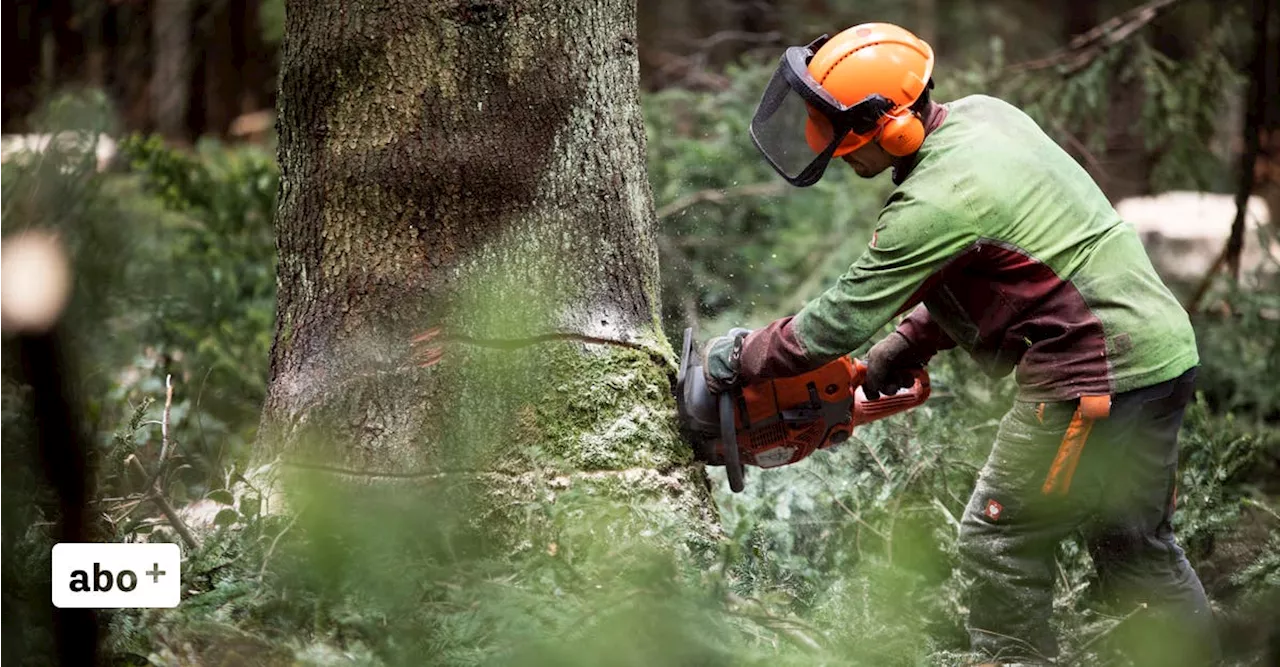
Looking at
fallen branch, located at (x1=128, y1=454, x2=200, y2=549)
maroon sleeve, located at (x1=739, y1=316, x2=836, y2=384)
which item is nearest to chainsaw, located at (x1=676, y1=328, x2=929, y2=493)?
maroon sleeve, located at (x1=739, y1=316, x2=836, y2=384)

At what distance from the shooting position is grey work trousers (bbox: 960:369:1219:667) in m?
3.09

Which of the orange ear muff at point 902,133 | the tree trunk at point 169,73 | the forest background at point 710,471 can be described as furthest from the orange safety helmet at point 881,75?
the tree trunk at point 169,73

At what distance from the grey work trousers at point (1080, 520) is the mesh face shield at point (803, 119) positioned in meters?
0.89

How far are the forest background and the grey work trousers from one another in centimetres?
15

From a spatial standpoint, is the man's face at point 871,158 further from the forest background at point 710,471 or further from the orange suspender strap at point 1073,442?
the forest background at point 710,471

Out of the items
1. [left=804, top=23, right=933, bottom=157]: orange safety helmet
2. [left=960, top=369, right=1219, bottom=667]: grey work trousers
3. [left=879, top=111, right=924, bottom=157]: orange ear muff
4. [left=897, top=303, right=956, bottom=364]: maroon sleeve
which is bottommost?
[left=960, top=369, right=1219, bottom=667]: grey work trousers

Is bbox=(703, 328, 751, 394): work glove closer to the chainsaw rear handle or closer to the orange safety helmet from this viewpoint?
the chainsaw rear handle

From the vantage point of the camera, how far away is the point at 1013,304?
121 inches

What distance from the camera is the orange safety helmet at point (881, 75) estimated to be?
3.00m

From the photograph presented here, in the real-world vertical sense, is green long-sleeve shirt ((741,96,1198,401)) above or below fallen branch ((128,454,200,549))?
above

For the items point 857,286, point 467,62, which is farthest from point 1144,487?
point 467,62

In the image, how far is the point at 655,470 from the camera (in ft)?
10.7

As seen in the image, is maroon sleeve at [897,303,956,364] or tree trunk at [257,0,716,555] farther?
maroon sleeve at [897,303,956,364]

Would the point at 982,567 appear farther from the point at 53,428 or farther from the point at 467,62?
the point at 53,428
